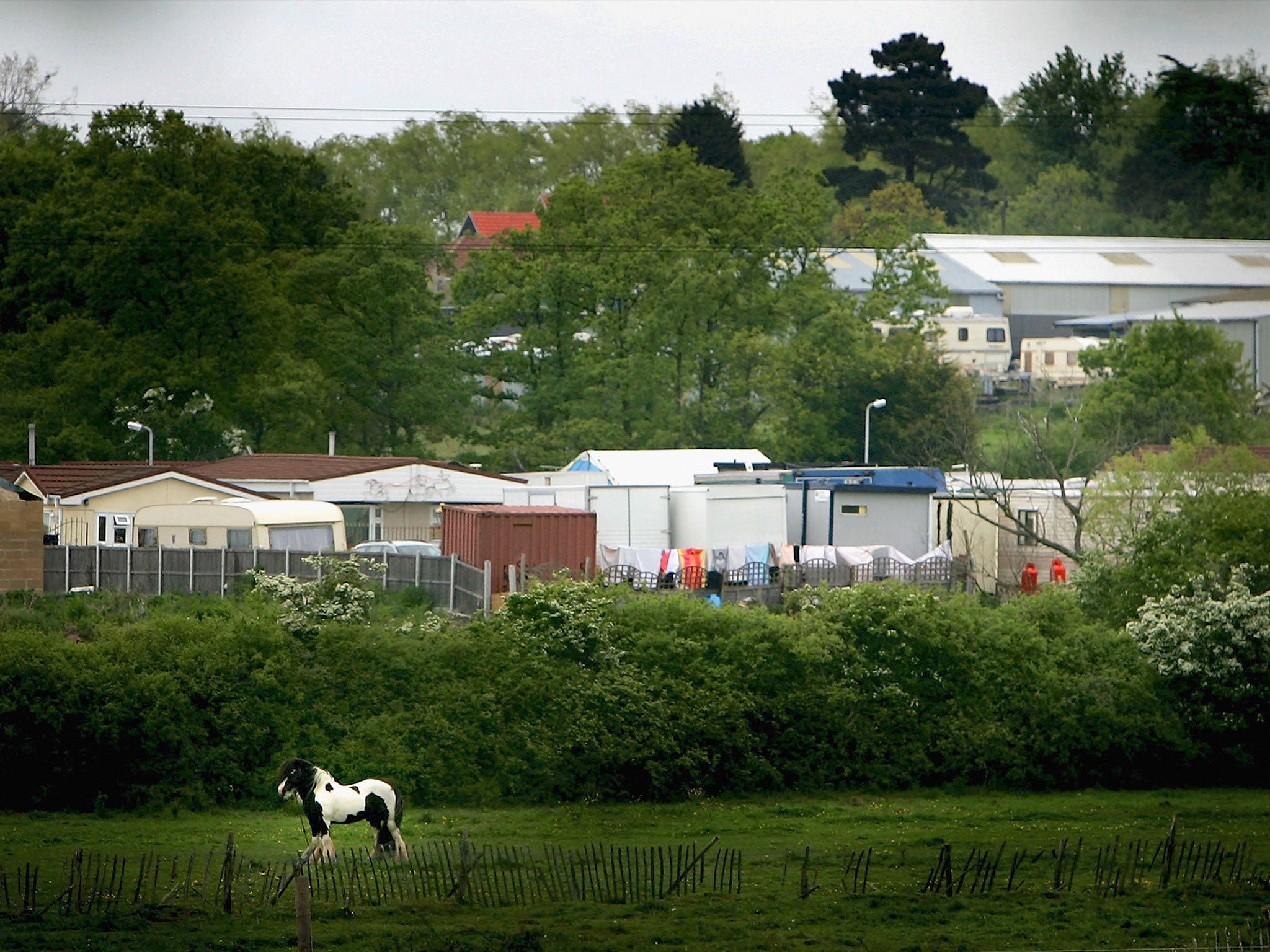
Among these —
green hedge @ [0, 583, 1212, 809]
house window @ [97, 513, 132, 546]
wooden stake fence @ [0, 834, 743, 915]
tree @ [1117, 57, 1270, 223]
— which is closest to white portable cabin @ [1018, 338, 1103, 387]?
house window @ [97, 513, 132, 546]

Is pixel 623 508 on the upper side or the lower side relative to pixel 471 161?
lower

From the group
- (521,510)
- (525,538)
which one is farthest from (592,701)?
(521,510)

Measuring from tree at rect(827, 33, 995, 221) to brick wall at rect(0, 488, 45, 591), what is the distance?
1737cm

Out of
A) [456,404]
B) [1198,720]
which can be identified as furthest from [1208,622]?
[456,404]

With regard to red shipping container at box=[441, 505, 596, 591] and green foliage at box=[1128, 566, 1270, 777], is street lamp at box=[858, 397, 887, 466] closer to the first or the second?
red shipping container at box=[441, 505, 596, 591]

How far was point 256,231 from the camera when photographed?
162ft

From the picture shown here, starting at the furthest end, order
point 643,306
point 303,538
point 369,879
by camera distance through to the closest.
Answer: point 643,306
point 303,538
point 369,879

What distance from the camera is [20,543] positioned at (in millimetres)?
29062

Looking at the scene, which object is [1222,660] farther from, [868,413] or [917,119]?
[917,119]

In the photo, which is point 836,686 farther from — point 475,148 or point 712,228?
point 475,148

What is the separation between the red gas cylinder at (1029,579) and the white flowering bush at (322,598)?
50.4 feet

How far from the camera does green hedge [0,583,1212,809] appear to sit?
18.8 m

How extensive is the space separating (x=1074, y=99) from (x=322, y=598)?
1207 cm

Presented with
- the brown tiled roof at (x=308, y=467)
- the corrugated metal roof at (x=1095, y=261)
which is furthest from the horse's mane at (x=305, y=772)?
the corrugated metal roof at (x=1095, y=261)
